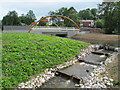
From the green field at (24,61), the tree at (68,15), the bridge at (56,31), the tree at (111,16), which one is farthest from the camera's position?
the tree at (68,15)

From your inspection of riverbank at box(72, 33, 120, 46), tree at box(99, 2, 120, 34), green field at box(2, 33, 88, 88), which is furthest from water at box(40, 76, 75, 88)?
tree at box(99, 2, 120, 34)

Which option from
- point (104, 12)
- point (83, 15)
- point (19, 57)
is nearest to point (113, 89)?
point (19, 57)

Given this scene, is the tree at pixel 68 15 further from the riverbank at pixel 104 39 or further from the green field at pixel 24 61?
the green field at pixel 24 61

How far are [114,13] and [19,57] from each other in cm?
4070

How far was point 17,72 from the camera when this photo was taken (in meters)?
5.53

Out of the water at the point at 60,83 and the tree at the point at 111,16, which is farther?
the tree at the point at 111,16

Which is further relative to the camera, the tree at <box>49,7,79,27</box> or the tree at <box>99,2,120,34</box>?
the tree at <box>49,7,79,27</box>

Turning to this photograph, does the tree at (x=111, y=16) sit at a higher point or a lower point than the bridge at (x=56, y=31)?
higher

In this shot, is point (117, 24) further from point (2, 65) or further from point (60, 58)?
point (2, 65)

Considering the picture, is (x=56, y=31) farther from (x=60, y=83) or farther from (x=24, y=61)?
(x=60, y=83)

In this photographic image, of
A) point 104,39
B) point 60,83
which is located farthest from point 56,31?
point 60,83

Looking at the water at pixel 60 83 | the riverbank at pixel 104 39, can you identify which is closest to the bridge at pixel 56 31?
the riverbank at pixel 104 39

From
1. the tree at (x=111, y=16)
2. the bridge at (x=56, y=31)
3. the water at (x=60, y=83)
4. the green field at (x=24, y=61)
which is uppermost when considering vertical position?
the tree at (x=111, y=16)

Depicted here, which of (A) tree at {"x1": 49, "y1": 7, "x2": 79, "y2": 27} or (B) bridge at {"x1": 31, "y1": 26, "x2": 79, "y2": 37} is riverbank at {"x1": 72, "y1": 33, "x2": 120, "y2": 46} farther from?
(A) tree at {"x1": 49, "y1": 7, "x2": 79, "y2": 27}
